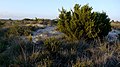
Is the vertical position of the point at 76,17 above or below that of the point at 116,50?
above

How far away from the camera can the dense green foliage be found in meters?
14.8

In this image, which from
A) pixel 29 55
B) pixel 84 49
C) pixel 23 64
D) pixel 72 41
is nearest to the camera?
pixel 23 64

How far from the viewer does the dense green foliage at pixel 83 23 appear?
14.8 m

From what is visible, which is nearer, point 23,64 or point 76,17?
point 23,64

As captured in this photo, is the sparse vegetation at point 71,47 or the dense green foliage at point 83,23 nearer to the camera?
the sparse vegetation at point 71,47

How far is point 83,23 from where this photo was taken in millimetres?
15305

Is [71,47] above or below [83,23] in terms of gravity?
below

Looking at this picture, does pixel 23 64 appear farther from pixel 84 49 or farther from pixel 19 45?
pixel 84 49

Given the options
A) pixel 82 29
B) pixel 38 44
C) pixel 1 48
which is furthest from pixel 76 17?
pixel 1 48

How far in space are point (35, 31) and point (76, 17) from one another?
3.07 meters

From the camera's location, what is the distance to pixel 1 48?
13.7 m

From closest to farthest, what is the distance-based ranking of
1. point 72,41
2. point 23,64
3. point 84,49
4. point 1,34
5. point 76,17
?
point 23,64
point 84,49
point 72,41
point 76,17
point 1,34

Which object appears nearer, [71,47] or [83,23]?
[71,47]

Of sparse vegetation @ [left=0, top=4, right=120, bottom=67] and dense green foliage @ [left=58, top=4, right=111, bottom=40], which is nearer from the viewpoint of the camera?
sparse vegetation @ [left=0, top=4, right=120, bottom=67]
